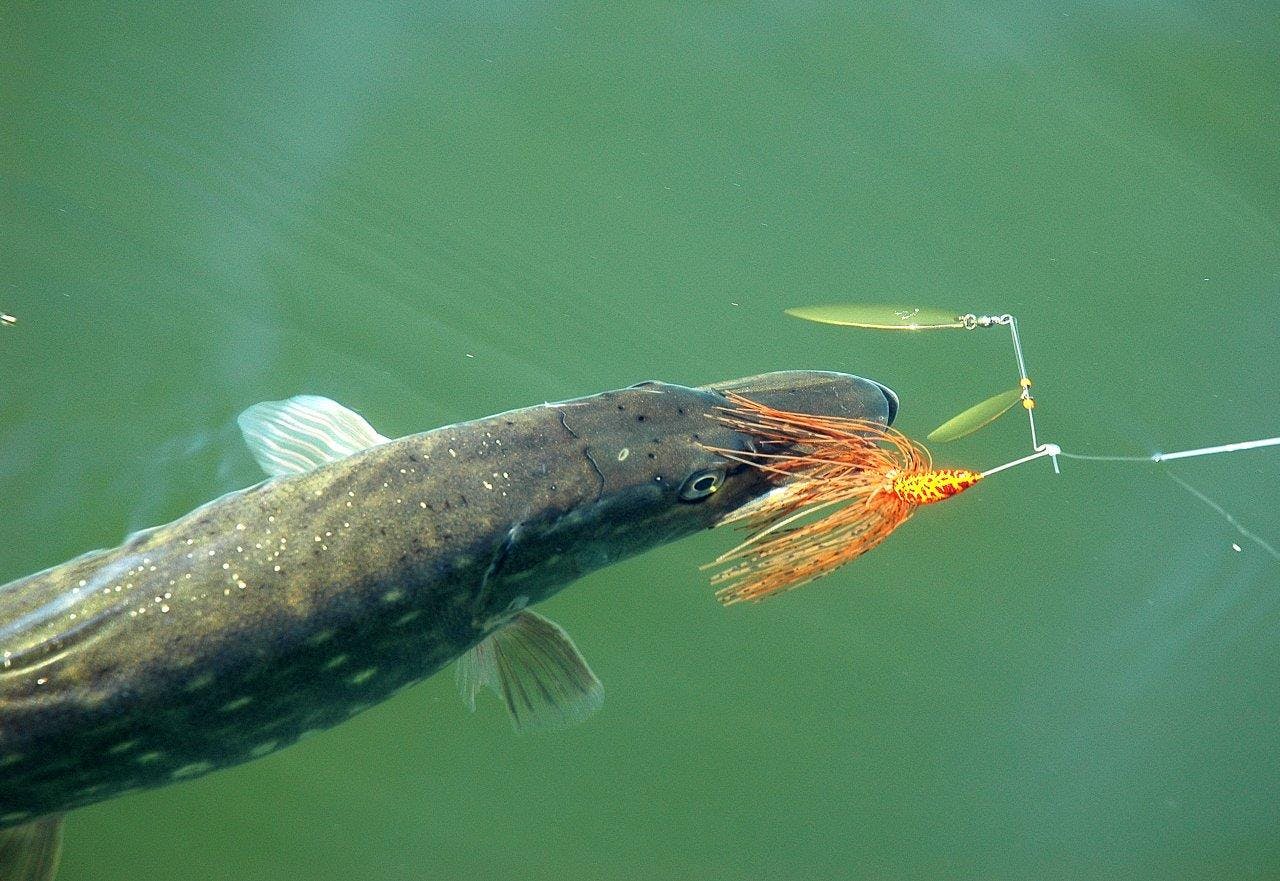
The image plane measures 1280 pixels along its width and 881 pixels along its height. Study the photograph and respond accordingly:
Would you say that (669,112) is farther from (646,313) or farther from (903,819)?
(903,819)

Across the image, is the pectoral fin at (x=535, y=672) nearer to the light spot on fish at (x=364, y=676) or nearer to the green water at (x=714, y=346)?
the light spot on fish at (x=364, y=676)

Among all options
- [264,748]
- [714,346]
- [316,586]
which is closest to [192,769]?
[264,748]

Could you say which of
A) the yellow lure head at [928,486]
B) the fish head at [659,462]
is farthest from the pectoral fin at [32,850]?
the yellow lure head at [928,486]

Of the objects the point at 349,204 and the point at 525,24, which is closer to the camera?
the point at 349,204

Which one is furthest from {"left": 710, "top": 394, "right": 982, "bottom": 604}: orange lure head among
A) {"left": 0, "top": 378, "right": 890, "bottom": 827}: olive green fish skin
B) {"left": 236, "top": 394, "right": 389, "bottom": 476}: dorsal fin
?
{"left": 236, "top": 394, "right": 389, "bottom": 476}: dorsal fin

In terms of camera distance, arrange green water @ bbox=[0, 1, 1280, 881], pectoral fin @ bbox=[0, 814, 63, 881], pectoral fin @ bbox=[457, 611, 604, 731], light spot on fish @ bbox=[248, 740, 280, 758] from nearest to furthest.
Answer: pectoral fin @ bbox=[0, 814, 63, 881] < light spot on fish @ bbox=[248, 740, 280, 758] < pectoral fin @ bbox=[457, 611, 604, 731] < green water @ bbox=[0, 1, 1280, 881]

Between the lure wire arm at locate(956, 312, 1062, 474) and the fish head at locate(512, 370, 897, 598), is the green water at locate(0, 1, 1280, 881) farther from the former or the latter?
the fish head at locate(512, 370, 897, 598)

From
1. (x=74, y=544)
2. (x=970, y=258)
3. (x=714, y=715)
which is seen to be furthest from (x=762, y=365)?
(x=74, y=544)
